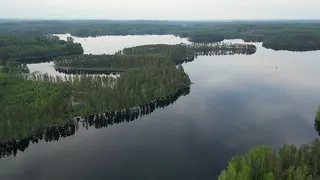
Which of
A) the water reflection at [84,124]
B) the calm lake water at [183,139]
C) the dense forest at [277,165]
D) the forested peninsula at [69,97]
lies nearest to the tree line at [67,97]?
the forested peninsula at [69,97]

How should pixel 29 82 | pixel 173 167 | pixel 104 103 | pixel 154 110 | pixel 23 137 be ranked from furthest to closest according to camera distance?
pixel 29 82, pixel 154 110, pixel 104 103, pixel 23 137, pixel 173 167

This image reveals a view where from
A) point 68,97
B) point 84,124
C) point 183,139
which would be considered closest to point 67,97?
point 68,97

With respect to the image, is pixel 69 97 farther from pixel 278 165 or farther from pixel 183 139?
pixel 278 165

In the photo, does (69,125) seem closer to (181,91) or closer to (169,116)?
(169,116)

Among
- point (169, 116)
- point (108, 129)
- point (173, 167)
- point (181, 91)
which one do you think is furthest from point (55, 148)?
point (181, 91)

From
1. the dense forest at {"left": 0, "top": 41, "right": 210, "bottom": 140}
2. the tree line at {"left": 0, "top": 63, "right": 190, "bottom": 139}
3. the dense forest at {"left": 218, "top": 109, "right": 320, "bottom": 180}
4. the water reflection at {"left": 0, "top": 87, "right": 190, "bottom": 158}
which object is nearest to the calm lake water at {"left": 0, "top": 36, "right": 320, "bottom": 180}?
the water reflection at {"left": 0, "top": 87, "right": 190, "bottom": 158}

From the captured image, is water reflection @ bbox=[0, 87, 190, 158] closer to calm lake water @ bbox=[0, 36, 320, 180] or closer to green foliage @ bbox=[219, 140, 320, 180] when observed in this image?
calm lake water @ bbox=[0, 36, 320, 180]
